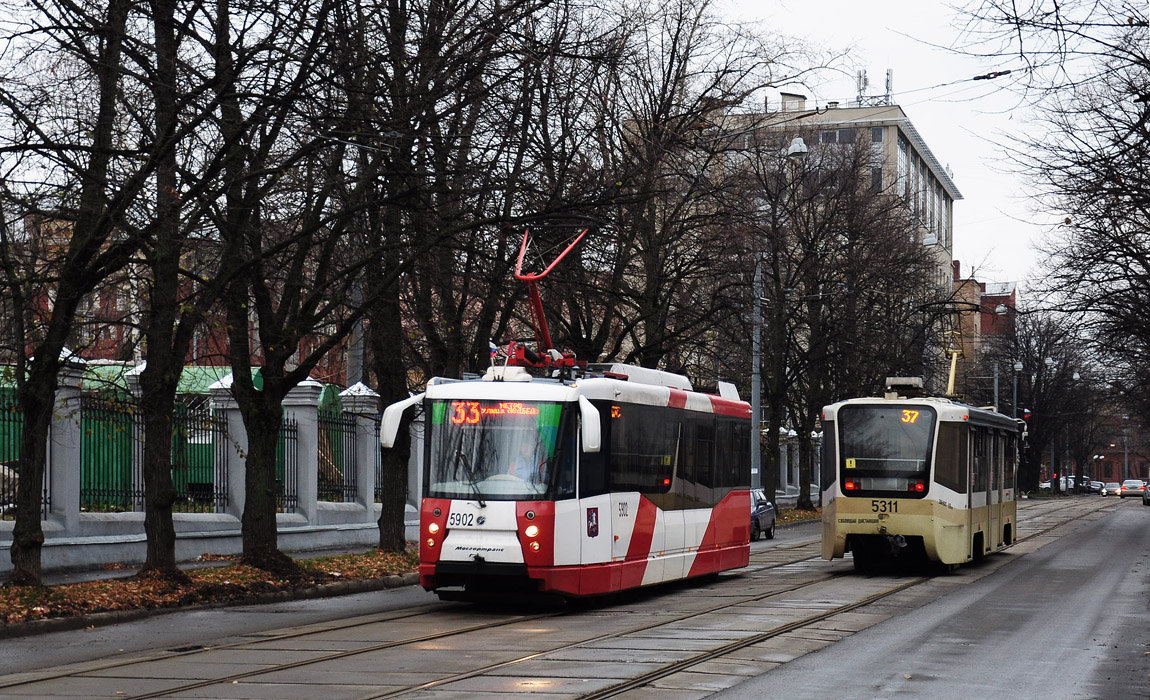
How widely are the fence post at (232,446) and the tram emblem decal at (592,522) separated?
382 inches

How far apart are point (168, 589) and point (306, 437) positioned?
32.3 feet

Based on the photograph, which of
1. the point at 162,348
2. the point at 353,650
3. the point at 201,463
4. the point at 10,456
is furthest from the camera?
the point at 201,463

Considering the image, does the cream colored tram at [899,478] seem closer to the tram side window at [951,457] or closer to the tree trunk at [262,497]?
the tram side window at [951,457]

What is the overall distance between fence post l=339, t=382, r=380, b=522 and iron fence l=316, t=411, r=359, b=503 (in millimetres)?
131

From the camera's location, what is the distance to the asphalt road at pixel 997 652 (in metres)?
10.4

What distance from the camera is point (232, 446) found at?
81.5 ft

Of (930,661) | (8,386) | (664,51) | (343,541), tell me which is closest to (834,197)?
(664,51)

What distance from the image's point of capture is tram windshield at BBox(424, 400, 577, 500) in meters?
16.0

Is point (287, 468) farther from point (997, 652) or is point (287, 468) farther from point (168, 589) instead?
point (997, 652)

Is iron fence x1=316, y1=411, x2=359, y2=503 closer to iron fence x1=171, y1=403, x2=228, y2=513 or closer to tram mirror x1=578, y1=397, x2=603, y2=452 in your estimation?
iron fence x1=171, y1=403, x2=228, y2=513

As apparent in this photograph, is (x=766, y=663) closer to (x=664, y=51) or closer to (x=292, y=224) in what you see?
(x=292, y=224)

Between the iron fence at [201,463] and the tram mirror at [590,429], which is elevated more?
the tram mirror at [590,429]

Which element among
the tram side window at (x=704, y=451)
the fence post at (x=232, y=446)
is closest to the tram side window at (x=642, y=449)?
the tram side window at (x=704, y=451)

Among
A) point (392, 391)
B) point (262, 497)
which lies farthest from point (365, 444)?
point (262, 497)
